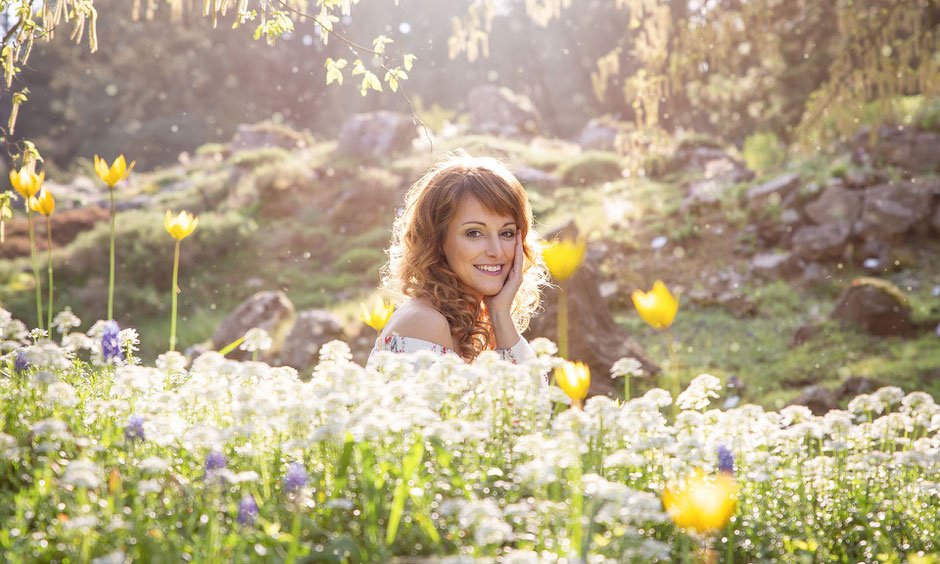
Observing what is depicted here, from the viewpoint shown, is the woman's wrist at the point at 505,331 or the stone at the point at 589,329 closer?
the woman's wrist at the point at 505,331

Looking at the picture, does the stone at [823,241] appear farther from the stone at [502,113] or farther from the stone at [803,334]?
the stone at [502,113]

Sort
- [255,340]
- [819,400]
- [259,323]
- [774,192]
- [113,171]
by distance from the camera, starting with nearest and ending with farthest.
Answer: [255,340]
[113,171]
[819,400]
[259,323]
[774,192]

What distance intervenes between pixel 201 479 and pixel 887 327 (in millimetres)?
8221

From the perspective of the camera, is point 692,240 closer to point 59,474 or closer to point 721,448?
point 721,448

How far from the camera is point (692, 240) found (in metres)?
11.8

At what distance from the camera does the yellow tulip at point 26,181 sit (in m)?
3.10

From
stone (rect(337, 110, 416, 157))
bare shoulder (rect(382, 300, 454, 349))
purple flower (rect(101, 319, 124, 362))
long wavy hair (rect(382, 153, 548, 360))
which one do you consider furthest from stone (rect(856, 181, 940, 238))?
stone (rect(337, 110, 416, 157))

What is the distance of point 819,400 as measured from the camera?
6309 mm

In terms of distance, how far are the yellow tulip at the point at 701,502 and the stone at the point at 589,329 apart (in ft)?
15.5

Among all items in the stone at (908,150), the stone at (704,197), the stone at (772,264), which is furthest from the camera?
the stone at (704,197)

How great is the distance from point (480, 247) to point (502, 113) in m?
19.7

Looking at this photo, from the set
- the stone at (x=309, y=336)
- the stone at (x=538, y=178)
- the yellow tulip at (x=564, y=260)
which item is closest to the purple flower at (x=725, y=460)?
the yellow tulip at (x=564, y=260)

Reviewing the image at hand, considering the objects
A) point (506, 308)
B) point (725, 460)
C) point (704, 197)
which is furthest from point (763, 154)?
point (725, 460)

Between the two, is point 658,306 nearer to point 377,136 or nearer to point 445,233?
point 445,233
